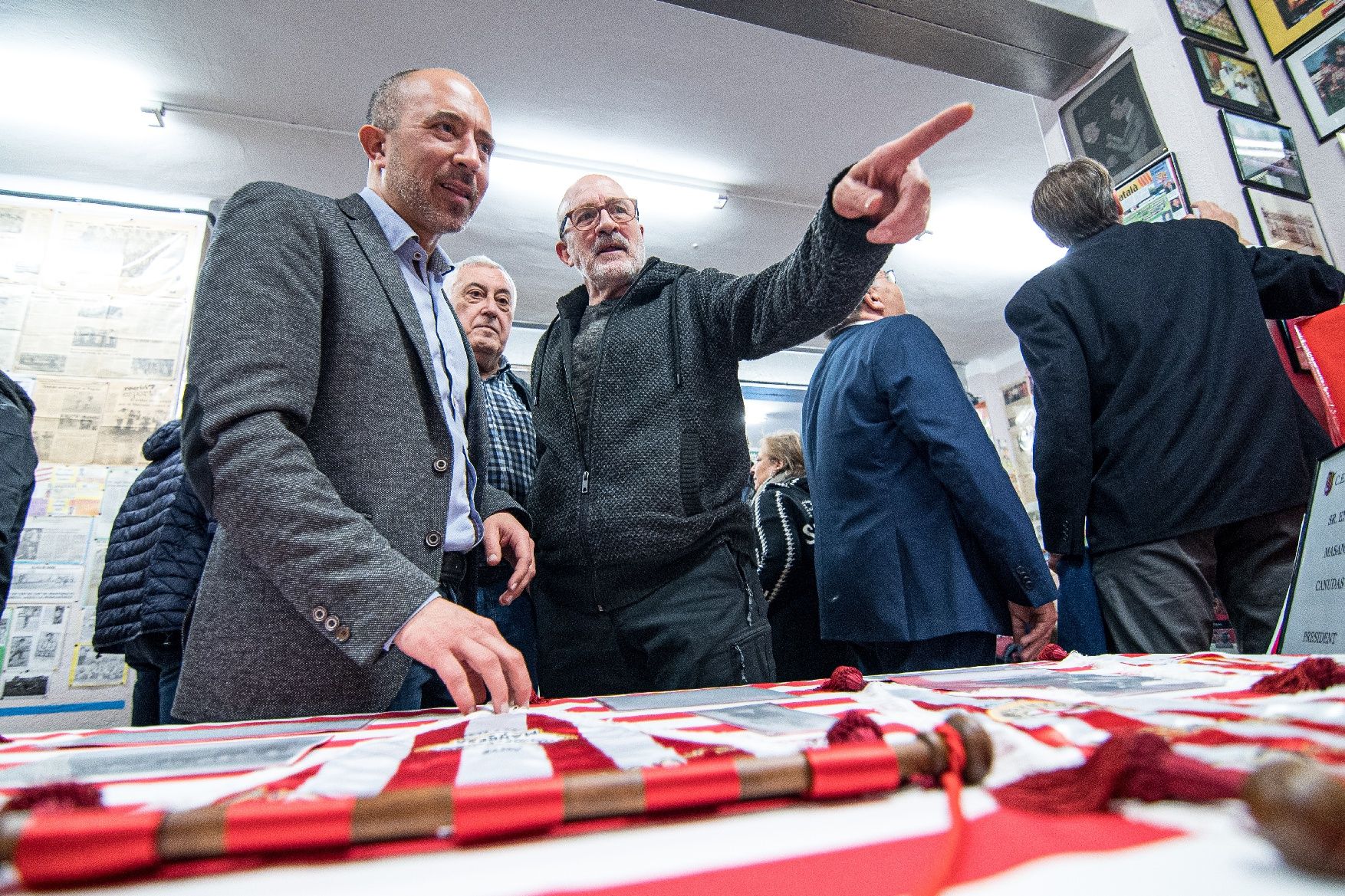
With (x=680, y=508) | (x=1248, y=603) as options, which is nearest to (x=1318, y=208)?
(x=1248, y=603)

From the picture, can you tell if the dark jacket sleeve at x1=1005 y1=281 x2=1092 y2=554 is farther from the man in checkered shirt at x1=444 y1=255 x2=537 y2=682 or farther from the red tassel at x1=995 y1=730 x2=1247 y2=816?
the red tassel at x1=995 y1=730 x2=1247 y2=816

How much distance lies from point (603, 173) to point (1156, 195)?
2.24 metres

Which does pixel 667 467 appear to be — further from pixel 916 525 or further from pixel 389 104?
pixel 389 104

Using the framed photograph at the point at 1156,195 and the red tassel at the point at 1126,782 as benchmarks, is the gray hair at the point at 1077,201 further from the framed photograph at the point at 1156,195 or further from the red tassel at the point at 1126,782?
the red tassel at the point at 1126,782

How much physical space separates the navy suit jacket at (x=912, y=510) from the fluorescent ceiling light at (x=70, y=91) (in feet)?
10.6

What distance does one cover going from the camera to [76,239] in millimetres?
3381

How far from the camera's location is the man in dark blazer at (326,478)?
79 cm

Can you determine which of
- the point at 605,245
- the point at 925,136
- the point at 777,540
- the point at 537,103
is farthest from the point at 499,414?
the point at 537,103

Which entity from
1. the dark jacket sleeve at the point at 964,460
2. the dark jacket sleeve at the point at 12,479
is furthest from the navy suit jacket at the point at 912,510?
the dark jacket sleeve at the point at 12,479

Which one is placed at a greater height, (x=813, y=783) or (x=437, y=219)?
(x=437, y=219)

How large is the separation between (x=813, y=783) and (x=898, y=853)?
0.20 ft

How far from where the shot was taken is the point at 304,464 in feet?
2.71

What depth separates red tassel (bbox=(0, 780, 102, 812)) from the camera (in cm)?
33

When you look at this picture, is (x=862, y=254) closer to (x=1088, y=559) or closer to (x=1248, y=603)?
(x=1088, y=559)
